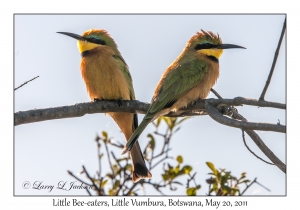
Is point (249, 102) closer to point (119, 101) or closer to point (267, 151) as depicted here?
point (267, 151)

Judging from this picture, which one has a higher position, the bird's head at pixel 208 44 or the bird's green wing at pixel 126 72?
the bird's head at pixel 208 44

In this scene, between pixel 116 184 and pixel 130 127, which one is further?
pixel 130 127

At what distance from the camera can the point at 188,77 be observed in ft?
12.1

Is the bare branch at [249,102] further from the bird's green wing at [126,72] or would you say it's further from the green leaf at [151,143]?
the bird's green wing at [126,72]

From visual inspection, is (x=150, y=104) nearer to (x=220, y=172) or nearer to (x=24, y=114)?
(x=220, y=172)

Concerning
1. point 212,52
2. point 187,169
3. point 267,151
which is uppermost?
point 212,52

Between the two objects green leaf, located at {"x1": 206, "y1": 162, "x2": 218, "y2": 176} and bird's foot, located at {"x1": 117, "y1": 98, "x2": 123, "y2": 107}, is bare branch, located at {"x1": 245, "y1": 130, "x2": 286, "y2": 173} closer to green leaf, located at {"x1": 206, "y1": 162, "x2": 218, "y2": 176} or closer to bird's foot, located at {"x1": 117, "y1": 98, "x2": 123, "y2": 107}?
green leaf, located at {"x1": 206, "y1": 162, "x2": 218, "y2": 176}

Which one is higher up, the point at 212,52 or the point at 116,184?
the point at 212,52

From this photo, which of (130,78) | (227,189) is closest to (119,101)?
(130,78)

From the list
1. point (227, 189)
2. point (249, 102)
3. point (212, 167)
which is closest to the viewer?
point (249, 102)

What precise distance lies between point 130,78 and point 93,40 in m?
0.48

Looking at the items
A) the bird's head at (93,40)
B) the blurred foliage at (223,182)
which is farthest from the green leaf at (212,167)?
the bird's head at (93,40)

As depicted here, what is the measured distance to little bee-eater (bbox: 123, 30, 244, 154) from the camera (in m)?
3.38

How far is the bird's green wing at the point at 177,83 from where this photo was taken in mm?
3381
